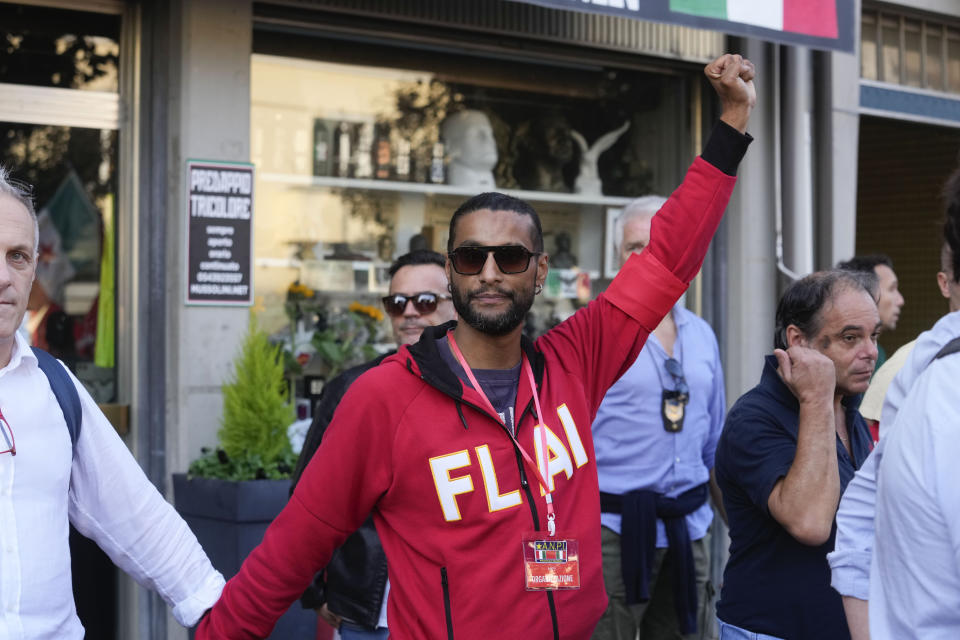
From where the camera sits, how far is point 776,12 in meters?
6.46

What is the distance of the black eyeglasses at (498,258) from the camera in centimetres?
280

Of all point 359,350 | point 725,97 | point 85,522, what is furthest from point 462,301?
point 359,350

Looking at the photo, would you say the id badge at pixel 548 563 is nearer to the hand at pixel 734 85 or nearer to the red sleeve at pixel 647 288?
the red sleeve at pixel 647 288

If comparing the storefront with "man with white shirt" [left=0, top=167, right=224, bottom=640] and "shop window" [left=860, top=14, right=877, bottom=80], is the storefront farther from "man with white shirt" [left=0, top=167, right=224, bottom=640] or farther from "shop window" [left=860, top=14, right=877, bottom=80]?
"man with white shirt" [left=0, top=167, right=224, bottom=640]

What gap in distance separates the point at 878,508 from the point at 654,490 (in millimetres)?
2460

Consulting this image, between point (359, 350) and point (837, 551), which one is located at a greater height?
point (359, 350)

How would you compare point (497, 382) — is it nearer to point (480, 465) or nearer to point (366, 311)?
point (480, 465)

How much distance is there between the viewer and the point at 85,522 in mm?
2803

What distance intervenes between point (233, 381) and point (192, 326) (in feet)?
1.11

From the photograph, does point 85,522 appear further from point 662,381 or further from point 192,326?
point 192,326

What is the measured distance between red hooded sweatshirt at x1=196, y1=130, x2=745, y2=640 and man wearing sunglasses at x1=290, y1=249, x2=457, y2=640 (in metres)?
0.89

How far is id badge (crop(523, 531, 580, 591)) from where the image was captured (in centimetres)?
262

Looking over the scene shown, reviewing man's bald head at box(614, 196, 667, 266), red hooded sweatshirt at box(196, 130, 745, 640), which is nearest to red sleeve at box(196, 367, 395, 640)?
red hooded sweatshirt at box(196, 130, 745, 640)

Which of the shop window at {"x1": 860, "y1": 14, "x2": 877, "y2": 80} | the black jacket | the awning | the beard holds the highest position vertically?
the shop window at {"x1": 860, "y1": 14, "x2": 877, "y2": 80}
